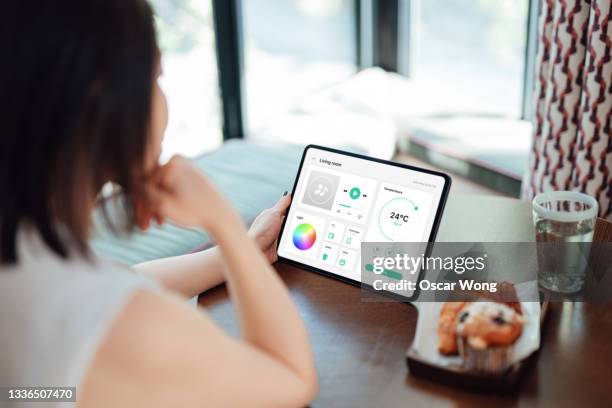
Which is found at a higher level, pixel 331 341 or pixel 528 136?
pixel 331 341

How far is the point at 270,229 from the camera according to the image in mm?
1108

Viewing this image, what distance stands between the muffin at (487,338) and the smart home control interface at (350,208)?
0.65 feet

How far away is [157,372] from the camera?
2.19 ft

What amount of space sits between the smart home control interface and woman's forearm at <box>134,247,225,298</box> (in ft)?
0.40

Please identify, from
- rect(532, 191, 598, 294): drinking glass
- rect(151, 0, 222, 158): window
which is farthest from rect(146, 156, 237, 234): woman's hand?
rect(151, 0, 222, 158): window

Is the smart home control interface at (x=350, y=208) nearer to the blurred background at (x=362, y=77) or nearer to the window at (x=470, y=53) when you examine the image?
the blurred background at (x=362, y=77)

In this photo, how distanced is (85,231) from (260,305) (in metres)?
0.21

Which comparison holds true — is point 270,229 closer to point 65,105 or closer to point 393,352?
point 393,352

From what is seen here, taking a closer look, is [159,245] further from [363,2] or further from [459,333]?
[363,2]

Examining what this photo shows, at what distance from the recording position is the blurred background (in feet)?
8.63

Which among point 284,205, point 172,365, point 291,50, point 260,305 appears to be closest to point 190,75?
point 291,50

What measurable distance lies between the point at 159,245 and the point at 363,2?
73.5 inches

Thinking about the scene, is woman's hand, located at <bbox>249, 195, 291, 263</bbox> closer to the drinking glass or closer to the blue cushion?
the drinking glass

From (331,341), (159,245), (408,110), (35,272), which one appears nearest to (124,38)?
(35,272)
